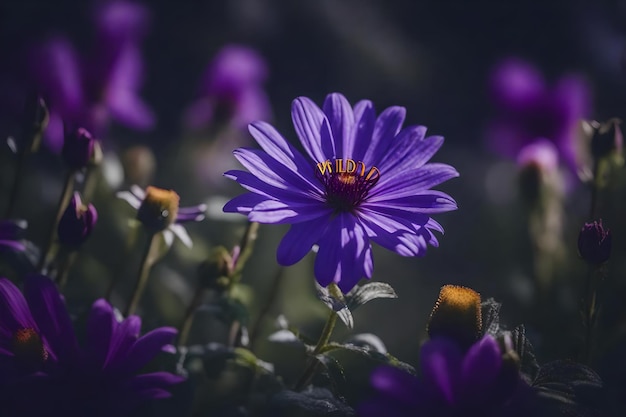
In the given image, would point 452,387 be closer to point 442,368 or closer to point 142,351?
point 442,368

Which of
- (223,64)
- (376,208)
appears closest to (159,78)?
(223,64)

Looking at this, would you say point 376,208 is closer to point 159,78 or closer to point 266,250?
point 266,250

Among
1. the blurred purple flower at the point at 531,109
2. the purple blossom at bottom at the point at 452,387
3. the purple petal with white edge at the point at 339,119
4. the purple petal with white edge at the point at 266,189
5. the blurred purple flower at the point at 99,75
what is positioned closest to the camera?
the purple blossom at bottom at the point at 452,387

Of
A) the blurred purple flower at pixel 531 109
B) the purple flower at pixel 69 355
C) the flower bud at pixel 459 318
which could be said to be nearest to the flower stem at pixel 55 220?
the purple flower at pixel 69 355

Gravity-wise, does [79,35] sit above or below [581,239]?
above

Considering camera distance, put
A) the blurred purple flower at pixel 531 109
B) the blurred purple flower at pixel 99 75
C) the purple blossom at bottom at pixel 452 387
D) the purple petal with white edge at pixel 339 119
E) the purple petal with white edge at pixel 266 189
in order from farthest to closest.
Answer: the blurred purple flower at pixel 531 109 → the blurred purple flower at pixel 99 75 → the purple petal with white edge at pixel 339 119 → the purple petal with white edge at pixel 266 189 → the purple blossom at bottom at pixel 452 387

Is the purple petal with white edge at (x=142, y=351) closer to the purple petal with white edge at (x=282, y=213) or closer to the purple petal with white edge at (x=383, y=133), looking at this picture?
the purple petal with white edge at (x=282, y=213)

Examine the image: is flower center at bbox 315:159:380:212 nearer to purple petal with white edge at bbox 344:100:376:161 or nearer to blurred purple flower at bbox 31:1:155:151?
purple petal with white edge at bbox 344:100:376:161
